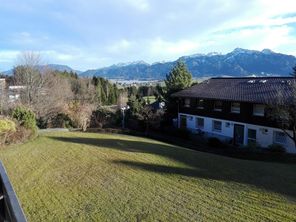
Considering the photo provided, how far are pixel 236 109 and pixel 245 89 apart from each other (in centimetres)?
226

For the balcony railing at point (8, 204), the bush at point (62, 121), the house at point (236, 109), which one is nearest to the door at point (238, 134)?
the house at point (236, 109)

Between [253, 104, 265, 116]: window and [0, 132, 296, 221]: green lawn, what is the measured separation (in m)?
11.4

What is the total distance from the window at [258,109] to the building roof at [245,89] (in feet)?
2.19

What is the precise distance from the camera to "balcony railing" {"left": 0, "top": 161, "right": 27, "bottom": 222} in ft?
7.68

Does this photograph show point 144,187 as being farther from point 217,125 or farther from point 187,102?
point 187,102

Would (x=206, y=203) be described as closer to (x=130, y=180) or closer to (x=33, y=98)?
(x=130, y=180)

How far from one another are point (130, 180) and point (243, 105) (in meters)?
17.9

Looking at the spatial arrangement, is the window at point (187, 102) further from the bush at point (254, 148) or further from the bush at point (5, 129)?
the bush at point (5, 129)

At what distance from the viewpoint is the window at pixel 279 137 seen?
23086 millimetres

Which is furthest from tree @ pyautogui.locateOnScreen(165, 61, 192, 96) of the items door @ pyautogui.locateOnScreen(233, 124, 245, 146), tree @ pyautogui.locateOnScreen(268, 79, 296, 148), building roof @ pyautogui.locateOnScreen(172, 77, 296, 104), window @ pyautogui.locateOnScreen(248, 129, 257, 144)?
tree @ pyautogui.locateOnScreen(268, 79, 296, 148)

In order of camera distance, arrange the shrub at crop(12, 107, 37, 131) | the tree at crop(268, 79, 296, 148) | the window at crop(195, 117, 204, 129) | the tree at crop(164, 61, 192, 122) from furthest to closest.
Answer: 1. the tree at crop(164, 61, 192, 122)
2. the window at crop(195, 117, 204, 129)
3. the tree at crop(268, 79, 296, 148)
4. the shrub at crop(12, 107, 37, 131)

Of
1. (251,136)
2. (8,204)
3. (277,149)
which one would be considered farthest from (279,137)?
(8,204)

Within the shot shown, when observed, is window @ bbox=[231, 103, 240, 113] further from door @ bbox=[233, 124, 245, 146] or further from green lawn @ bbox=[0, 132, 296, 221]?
green lawn @ bbox=[0, 132, 296, 221]

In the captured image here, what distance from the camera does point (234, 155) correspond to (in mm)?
22156
